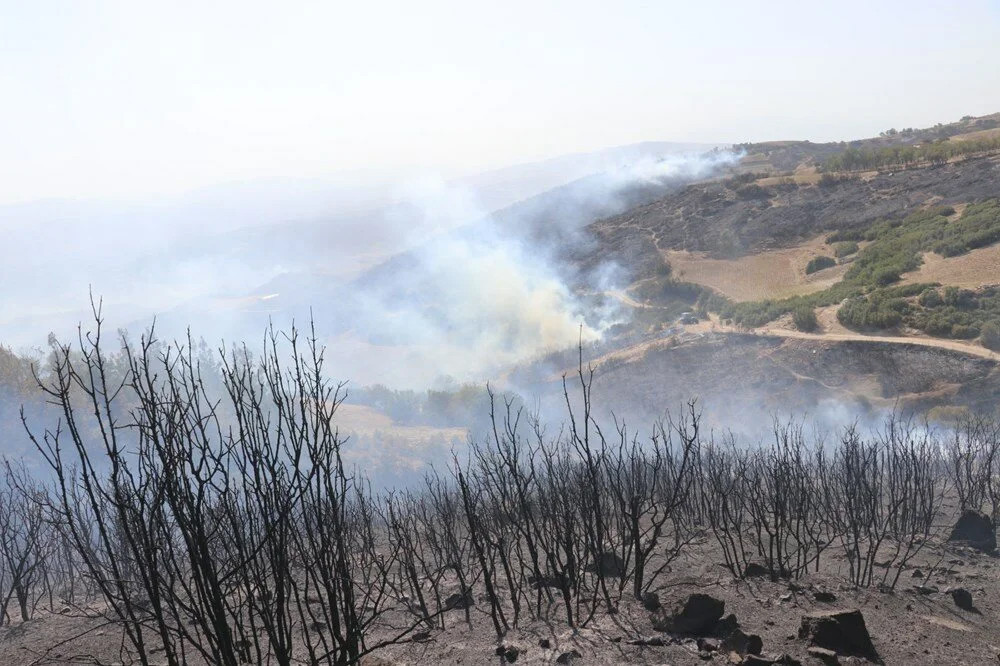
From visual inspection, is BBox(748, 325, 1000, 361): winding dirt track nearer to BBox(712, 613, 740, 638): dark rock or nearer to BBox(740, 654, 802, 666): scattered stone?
BBox(712, 613, 740, 638): dark rock

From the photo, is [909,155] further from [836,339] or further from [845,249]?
[836,339]

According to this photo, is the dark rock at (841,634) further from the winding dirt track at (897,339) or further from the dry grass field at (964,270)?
the dry grass field at (964,270)

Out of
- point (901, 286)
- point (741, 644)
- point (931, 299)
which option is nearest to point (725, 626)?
point (741, 644)

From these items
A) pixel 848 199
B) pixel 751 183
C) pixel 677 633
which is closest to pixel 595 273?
pixel 751 183

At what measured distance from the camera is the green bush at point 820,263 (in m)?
46.4

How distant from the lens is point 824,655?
20.0 ft

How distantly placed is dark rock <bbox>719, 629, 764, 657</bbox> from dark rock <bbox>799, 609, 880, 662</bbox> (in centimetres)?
47

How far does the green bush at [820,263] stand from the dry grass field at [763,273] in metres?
0.51

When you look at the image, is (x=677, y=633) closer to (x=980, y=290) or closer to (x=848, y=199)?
(x=980, y=290)

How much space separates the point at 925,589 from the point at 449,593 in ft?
21.0

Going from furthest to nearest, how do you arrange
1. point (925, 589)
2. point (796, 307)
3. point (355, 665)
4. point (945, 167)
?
point (945, 167) < point (796, 307) < point (925, 589) < point (355, 665)

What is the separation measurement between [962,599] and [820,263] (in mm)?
41007

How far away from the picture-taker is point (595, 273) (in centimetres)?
6359

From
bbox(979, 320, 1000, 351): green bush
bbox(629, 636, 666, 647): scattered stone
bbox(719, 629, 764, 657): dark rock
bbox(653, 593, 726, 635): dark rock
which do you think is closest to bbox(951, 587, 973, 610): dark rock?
bbox(653, 593, 726, 635): dark rock
